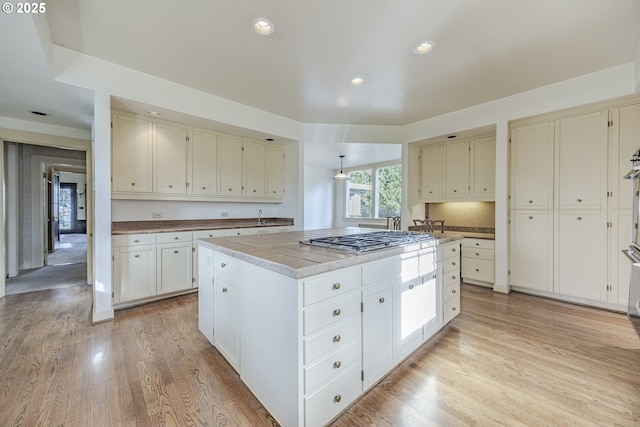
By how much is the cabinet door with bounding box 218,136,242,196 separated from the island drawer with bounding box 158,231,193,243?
0.88 metres

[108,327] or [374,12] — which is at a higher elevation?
[374,12]

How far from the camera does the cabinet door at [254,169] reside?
14.4 ft

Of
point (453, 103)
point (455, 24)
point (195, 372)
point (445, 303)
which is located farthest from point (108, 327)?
point (453, 103)

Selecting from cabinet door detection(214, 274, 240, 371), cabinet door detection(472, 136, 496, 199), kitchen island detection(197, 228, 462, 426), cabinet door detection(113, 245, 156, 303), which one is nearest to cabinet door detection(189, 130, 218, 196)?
cabinet door detection(113, 245, 156, 303)

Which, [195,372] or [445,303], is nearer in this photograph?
[195,372]

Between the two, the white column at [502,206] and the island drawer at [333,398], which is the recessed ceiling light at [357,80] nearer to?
the white column at [502,206]

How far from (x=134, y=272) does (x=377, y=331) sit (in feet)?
9.43

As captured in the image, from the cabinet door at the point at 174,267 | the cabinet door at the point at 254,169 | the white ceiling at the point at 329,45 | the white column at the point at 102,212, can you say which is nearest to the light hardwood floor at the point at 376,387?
the white column at the point at 102,212

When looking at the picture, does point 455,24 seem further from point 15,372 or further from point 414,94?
point 15,372

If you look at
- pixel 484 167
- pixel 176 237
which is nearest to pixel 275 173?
pixel 176 237

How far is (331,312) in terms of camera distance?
1347 mm

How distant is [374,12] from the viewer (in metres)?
1.97

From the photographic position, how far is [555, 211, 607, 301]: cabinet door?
3.01m

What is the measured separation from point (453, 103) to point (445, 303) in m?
2.81
